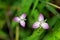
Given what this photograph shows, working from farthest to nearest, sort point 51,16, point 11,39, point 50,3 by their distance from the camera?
point 11,39 < point 51,16 < point 50,3

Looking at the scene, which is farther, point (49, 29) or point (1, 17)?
point (1, 17)

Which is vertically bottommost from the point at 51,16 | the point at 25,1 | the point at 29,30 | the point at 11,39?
the point at 11,39

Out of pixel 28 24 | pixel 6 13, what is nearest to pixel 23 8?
pixel 28 24

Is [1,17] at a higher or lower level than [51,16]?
lower

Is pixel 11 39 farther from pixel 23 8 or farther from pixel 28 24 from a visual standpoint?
pixel 23 8

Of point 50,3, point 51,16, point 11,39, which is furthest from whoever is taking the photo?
point 11,39

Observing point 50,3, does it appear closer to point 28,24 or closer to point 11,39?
point 28,24
